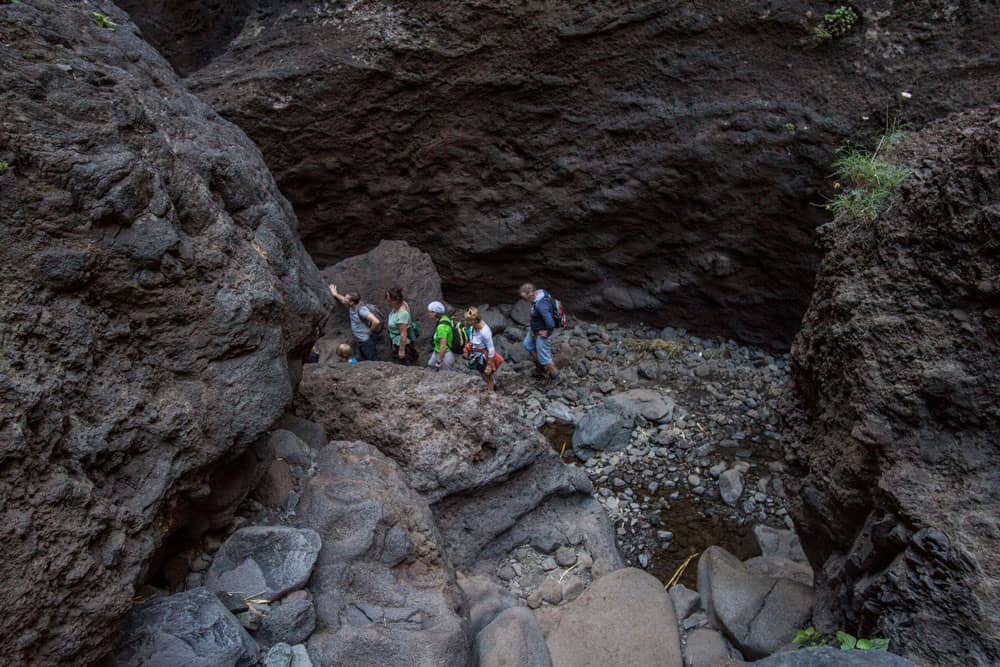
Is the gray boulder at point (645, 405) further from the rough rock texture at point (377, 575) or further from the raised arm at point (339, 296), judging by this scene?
the rough rock texture at point (377, 575)

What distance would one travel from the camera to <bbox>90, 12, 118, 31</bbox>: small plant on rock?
3.70 meters

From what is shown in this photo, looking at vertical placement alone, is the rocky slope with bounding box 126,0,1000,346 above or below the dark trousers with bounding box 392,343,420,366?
above

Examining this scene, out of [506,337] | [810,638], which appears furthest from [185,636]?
[506,337]

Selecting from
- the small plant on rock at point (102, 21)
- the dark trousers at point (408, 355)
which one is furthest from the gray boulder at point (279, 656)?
the dark trousers at point (408, 355)

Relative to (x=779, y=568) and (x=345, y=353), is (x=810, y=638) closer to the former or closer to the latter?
(x=779, y=568)

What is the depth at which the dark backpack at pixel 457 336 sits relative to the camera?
22.9ft

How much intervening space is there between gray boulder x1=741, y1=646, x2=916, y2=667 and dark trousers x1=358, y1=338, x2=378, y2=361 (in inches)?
206

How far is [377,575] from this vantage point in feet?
11.2

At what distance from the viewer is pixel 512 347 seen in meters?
8.27

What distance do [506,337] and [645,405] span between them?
2.25 m

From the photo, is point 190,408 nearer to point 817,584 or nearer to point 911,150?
point 817,584

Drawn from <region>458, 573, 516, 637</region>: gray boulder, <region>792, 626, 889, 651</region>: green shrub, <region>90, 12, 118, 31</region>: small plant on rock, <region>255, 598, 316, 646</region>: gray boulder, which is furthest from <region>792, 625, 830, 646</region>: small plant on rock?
<region>90, 12, 118, 31</region>: small plant on rock

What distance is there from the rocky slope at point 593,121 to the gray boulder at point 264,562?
5.38 meters

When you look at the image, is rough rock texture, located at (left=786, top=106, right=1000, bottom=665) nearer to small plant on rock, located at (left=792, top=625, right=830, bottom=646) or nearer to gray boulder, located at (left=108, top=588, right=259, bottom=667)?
small plant on rock, located at (left=792, top=625, right=830, bottom=646)
